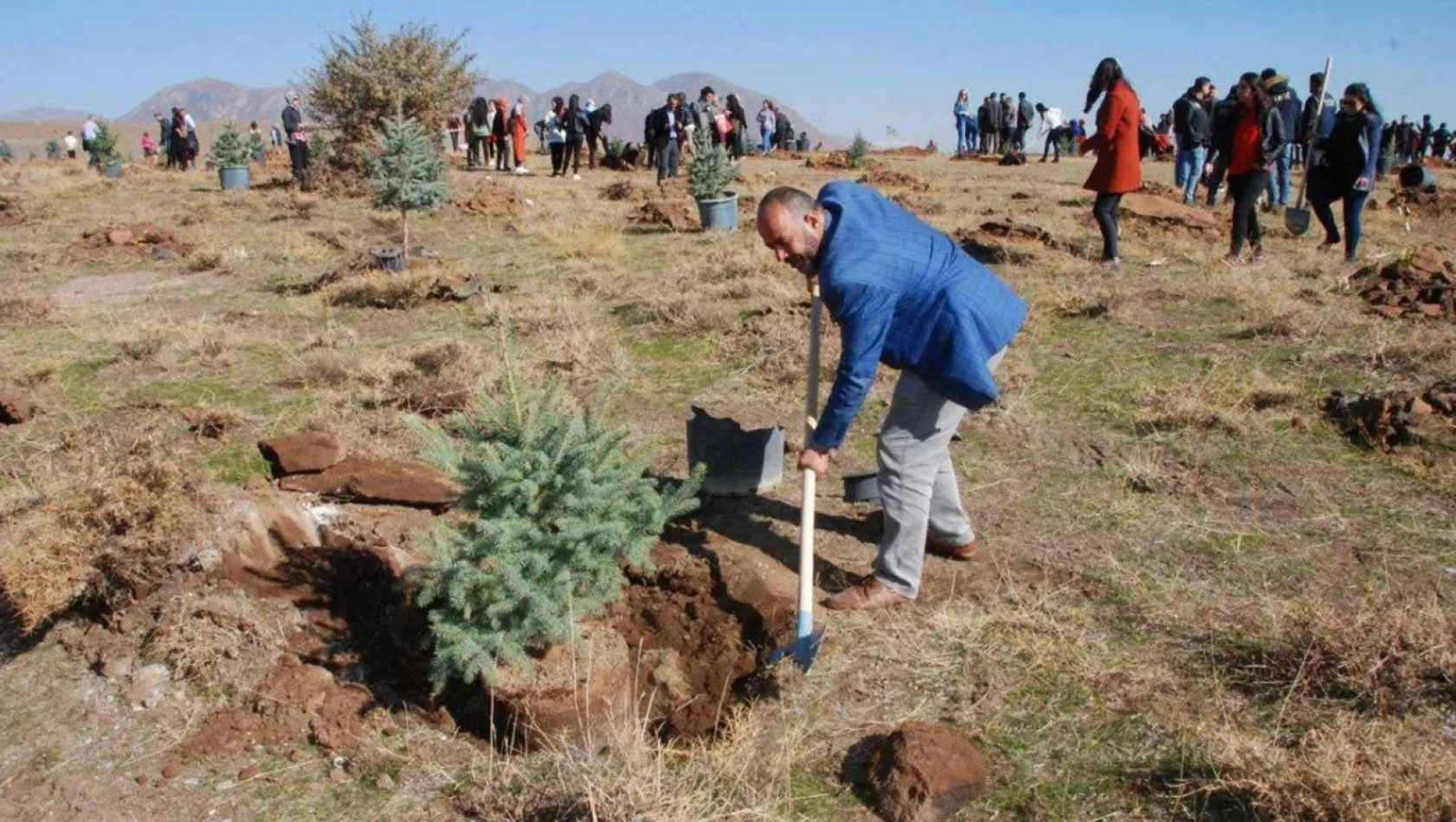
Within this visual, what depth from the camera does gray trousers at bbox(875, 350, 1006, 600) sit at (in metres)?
3.62

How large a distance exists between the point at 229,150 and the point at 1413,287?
59.4 ft

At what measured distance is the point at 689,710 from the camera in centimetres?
349

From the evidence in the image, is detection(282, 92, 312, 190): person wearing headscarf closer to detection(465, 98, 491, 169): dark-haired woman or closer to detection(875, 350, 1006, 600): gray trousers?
detection(465, 98, 491, 169): dark-haired woman

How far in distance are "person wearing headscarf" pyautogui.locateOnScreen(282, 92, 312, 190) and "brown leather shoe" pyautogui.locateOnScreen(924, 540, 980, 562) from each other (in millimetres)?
15961

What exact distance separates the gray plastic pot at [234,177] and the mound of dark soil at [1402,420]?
59.0 ft

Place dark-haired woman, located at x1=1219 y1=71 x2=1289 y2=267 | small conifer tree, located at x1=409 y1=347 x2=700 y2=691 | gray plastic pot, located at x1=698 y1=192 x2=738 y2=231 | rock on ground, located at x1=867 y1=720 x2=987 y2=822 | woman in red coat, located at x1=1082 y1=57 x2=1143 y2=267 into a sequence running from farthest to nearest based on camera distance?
gray plastic pot, located at x1=698 y1=192 x2=738 y2=231 < dark-haired woman, located at x1=1219 y1=71 x2=1289 y2=267 < woman in red coat, located at x1=1082 y1=57 x2=1143 y2=267 < small conifer tree, located at x1=409 y1=347 x2=700 y2=691 < rock on ground, located at x1=867 y1=720 x2=987 y2=822

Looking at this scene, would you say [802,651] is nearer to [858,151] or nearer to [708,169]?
[708,169]

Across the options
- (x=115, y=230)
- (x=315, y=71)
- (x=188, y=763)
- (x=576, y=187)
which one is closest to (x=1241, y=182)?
(x=188, y=763)

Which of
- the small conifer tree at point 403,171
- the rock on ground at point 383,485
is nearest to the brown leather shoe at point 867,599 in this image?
the rock on ground at point 383,485

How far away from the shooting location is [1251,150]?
8.59 meters

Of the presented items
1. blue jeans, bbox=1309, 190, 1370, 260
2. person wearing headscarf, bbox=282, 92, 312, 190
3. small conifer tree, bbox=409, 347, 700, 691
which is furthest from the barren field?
person wearing headscarf, bbox=282, 92, 312, 190

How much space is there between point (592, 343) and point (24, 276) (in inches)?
310

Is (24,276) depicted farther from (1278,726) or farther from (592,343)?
(1278,726)

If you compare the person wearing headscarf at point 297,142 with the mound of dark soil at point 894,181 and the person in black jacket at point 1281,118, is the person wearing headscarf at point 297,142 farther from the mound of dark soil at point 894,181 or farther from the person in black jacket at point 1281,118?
the person in black jacket at point 1281,118
